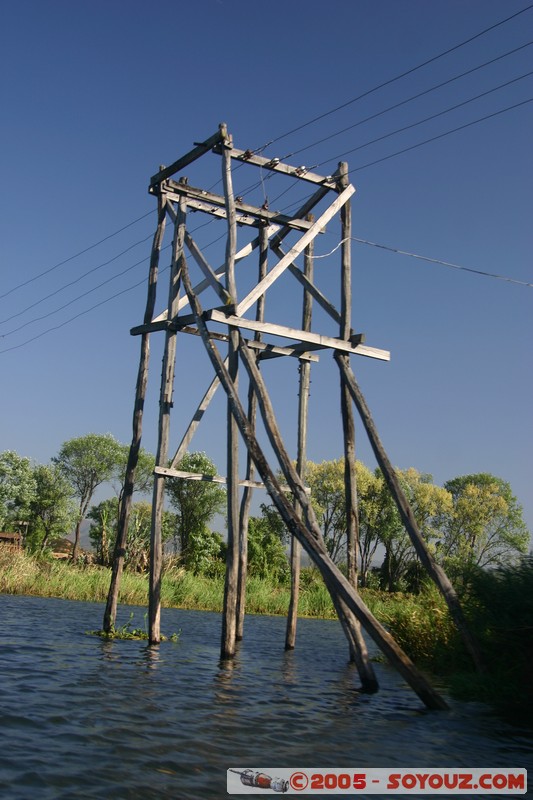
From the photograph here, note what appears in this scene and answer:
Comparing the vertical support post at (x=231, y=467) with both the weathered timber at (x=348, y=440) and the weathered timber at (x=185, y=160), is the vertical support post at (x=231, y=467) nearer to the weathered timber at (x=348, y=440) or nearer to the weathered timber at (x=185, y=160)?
the weathered timber at (x=185, y=160)

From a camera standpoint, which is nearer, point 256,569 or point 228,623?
point 228,623

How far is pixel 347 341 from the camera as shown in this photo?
14523mm

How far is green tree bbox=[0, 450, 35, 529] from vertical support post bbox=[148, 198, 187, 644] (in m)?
41.7

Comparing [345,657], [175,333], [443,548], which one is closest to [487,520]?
[443,548]

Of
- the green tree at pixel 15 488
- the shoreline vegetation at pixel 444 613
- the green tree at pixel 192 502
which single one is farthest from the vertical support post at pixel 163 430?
the green tree at pixel 15 488

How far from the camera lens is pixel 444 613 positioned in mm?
14281

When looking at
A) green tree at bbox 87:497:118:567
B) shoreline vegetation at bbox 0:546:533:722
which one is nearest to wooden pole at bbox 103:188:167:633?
shoreline vegetation at bbox 0:546:533:722

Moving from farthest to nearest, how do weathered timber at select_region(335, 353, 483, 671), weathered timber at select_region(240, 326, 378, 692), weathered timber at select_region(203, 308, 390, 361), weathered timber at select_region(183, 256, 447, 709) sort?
weathered timber at select_region(203, 308, 390, 361), weathered timber at select_region(335, 353, 483, 671), weathered timber at select_region(240, 326, 378, 692), weathered timber at select_region(183, 256, 447, 709)

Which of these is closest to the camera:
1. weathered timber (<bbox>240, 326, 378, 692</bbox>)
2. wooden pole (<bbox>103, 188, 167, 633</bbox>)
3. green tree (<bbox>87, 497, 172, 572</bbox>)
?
weathered timber (<bbox>240, 326, 378, 692</bbox>)

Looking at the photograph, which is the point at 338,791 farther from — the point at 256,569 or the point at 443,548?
the point at 443,548

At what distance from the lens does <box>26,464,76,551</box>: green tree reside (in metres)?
57.7

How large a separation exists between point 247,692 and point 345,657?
678cm

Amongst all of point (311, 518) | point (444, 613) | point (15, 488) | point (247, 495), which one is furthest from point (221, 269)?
point (15, 488)

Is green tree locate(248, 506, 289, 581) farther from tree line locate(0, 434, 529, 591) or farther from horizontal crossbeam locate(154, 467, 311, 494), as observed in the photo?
horizontal crossbeam locate(154, 467, 311, 494)
